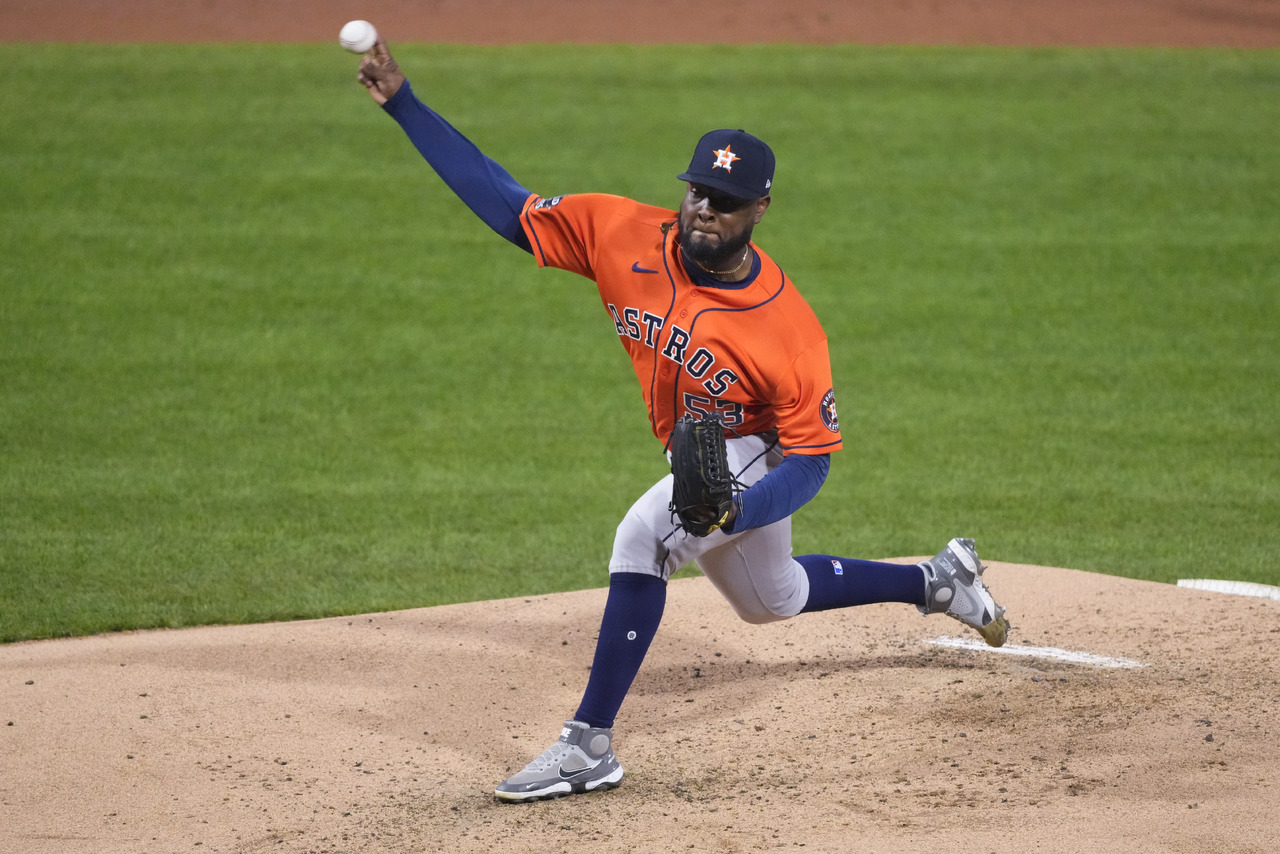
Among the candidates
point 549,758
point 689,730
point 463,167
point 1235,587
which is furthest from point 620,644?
point 1235,587

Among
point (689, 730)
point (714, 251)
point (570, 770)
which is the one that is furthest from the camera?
point (689, 730)

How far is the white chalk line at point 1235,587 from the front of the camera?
5434 millimetres

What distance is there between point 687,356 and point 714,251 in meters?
0.29

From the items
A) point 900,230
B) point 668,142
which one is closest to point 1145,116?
point 900,230

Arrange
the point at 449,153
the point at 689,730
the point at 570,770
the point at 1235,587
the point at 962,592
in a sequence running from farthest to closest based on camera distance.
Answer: the point at 1235,587 < the point at 962,592 < the point at 689,730 < the point at 449,153 < the point at 570,770

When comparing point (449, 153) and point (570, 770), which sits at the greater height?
point (449, 153)

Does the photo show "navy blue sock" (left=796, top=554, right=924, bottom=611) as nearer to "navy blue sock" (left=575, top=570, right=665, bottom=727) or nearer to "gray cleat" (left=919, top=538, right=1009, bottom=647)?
"gray cleat" (left=919, top=538, right=1009, bottom=647)

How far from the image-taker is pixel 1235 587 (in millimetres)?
5590

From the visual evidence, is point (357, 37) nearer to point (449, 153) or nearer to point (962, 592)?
point (449, 153)

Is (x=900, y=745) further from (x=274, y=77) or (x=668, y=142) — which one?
(x=274, y=77)

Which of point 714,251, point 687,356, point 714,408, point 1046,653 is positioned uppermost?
point 714,251

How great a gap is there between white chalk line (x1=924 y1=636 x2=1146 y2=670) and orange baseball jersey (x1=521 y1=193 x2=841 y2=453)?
59.1 inches

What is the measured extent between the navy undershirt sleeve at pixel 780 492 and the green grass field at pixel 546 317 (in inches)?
101

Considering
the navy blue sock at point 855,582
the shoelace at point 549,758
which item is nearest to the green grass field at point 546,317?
the navy blue sock at point 855,582
